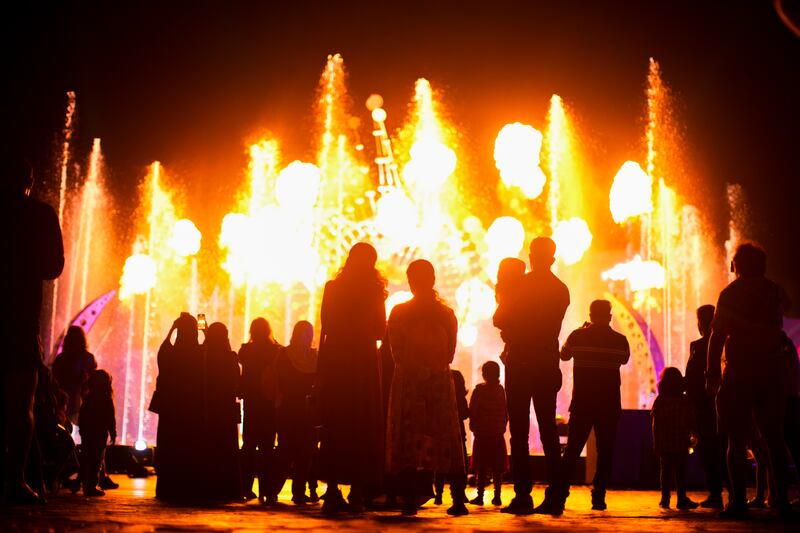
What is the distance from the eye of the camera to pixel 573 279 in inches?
1554

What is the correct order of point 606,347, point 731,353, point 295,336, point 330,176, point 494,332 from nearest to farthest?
point 731,353, point 606,347, point 295,336, point 330,176, point 494,332

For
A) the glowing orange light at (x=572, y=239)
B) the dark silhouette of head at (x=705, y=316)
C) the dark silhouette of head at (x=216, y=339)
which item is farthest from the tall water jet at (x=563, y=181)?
the dark silhouette of head at (x=216, y=339)

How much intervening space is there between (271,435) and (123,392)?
2252 centimetres

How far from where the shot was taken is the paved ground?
209 inches

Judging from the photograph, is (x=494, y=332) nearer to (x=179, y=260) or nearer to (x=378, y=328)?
(x=179, y=260)

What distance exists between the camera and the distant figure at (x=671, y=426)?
952 cm

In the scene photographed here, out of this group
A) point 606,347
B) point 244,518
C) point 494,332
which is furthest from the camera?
point 494,332

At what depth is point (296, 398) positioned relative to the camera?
9914 millimetres

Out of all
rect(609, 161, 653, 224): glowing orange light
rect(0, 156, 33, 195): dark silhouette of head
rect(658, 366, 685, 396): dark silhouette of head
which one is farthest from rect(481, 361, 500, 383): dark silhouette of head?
rect(609, 161, 653, 224): glowing orange light

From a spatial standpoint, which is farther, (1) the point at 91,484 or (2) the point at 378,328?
(1) the point at 91,484

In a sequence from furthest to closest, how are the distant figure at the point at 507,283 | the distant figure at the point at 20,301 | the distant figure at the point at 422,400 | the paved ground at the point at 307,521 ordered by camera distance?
1. the distant figure at the point at 507,283
2. the distant figure at the point at 422,400
3. the distant figure at the point at 20,301
4. the paved ground at the point at 307,521

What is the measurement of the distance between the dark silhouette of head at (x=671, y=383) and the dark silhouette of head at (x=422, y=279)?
3.52 meters

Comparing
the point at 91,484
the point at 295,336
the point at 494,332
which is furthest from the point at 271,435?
the point at 494,332

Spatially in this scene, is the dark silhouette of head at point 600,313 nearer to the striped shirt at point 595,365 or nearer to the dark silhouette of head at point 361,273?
the striped shirt at point 595,365
